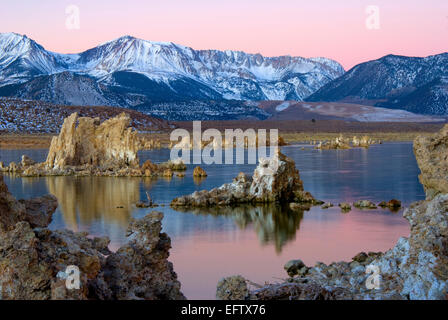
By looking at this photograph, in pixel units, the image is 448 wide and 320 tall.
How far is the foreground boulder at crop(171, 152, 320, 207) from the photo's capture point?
2450cm

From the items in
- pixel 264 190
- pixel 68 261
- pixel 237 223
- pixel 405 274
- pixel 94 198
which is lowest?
pixel 237 223

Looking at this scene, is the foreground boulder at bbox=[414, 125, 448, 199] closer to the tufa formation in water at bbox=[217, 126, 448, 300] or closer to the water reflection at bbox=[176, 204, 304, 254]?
the tufa formation in water at bbox=[217, 126, 448, 300]

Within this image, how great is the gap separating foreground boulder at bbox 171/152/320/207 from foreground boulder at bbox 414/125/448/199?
12.6 meters

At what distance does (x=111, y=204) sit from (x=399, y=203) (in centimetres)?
1151

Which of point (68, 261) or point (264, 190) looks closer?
point (68, 261)

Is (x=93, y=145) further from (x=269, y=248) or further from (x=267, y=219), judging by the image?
(x=269, y=248)

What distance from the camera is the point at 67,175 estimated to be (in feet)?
125

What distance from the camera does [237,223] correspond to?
21047mm

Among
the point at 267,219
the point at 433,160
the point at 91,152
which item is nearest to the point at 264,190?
the point at 267,219

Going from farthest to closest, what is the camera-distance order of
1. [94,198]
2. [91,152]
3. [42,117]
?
[42,117] < [91,152] < [94,198]

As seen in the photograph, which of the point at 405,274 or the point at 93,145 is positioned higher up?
the point at 93,145

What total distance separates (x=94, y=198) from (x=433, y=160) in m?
19.1

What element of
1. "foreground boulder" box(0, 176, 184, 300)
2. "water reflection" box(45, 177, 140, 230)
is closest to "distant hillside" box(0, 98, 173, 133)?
"water reflection" box(45, 177, 140, 230)


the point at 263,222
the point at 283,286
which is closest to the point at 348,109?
the point at 263,222
